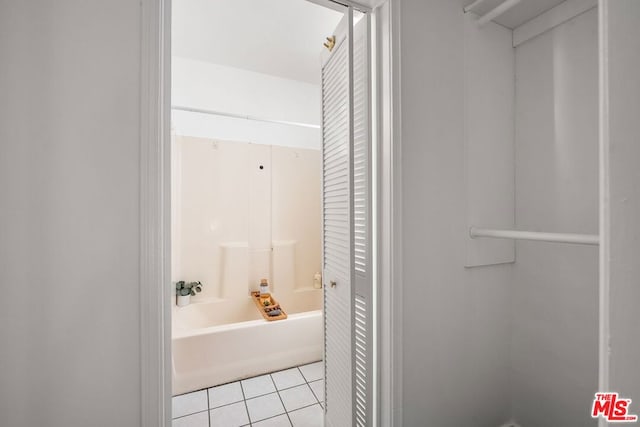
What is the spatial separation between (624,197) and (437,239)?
654 millimetres

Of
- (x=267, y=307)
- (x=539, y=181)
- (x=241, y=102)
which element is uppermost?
(x=241, y=102)

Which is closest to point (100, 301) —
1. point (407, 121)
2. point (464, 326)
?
point (407, 121)

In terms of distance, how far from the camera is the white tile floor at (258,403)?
4.63ft

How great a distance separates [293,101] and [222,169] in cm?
89

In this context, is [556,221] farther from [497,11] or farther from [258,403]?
[258,403]

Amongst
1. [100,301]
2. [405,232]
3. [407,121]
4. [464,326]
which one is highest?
[407,121]

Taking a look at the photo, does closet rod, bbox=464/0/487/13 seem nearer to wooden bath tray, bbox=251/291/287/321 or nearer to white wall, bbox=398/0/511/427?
white wall, bbox=398/0/511/427

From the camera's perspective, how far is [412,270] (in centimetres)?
98

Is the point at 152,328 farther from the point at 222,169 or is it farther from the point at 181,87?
the point at 181,87

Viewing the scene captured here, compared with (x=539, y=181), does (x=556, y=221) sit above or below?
below

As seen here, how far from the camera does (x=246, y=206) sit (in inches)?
95.0

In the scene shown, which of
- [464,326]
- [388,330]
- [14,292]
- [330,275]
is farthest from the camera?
[330,275]

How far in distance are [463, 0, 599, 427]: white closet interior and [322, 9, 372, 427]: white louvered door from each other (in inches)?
17.5

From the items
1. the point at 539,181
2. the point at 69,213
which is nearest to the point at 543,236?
the point at 539,181
